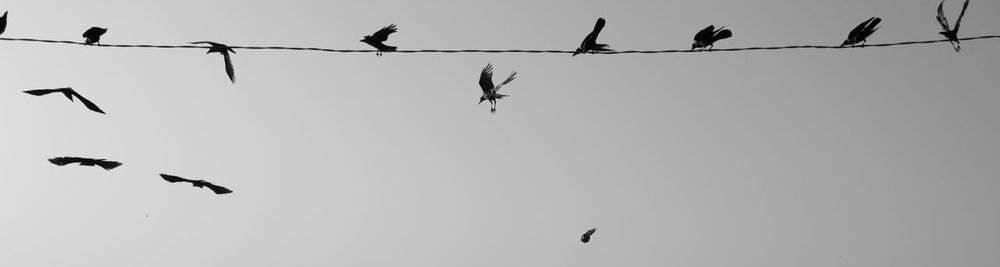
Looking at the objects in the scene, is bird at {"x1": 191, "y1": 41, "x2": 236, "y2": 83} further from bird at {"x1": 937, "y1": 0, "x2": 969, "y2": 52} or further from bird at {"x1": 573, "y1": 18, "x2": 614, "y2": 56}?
bird at {"x1": 937, "y1": 0, "x2": 969, "y2": 52}

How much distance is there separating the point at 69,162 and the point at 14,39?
837mm

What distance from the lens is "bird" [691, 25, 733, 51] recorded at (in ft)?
14.6

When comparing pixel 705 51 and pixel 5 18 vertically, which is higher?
pixel 5 18

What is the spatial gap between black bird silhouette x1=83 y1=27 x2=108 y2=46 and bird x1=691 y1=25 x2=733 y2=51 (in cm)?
317

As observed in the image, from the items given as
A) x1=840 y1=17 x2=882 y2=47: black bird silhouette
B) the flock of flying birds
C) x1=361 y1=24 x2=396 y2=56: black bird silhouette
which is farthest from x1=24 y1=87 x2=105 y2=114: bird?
x1=840 y1=17 x2=882 y2=47: black bird silhouette

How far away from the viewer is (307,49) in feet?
13.1

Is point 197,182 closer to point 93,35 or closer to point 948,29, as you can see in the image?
point 93,35

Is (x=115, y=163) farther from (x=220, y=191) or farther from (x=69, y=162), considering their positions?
(x=220, y=191)

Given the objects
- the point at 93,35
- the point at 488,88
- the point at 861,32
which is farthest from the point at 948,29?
the point at 93,35

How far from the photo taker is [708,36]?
447 centimetres

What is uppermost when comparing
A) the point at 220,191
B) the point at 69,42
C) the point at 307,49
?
the point at 69,42

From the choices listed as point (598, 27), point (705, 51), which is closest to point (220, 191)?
point (598, 27)

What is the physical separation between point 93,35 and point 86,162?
853 millimetres

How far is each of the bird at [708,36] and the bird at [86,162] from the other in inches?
133
